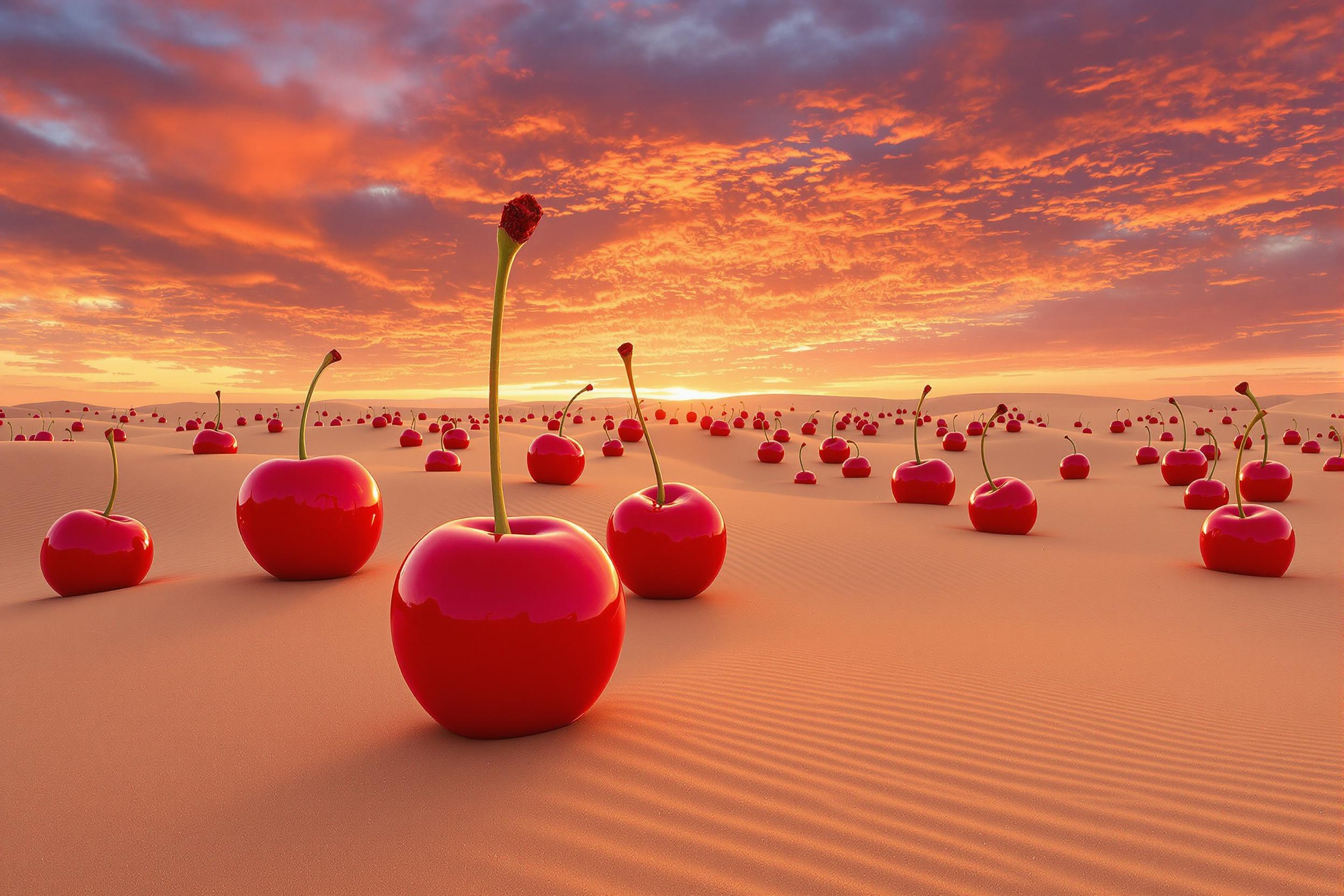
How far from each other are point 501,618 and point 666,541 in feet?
11.0

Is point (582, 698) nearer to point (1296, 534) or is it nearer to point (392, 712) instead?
point (392, 712)

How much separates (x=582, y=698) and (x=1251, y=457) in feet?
91.4

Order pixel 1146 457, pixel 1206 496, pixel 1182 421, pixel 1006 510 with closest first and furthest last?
pixel 1006 510
pixel 1206 496
pixel 1146 457
pixel 1182 421

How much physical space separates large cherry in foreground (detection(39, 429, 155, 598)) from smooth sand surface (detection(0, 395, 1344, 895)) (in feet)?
0.92

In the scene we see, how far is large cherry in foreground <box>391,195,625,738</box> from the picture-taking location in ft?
9.21

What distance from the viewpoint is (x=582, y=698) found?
3.07m

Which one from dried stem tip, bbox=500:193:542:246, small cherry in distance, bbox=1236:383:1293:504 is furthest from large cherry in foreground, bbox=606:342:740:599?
small cherry in distance, bbox=1236:383:1293:504

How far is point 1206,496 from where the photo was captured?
1303 centimetres

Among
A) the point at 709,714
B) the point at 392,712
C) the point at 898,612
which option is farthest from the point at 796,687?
the point at 898,612

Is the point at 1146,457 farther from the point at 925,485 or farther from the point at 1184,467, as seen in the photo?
the point at 925,485

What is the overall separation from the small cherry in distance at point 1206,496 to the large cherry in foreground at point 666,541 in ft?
36.4

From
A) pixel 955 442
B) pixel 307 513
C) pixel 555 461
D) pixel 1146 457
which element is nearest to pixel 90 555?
pixel 307 513

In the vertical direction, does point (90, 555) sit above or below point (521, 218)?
below

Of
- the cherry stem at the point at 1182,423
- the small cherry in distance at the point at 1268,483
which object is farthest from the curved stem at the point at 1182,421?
the small cherry in distance at the point at 1268,483
